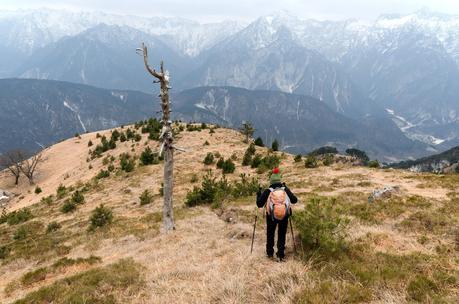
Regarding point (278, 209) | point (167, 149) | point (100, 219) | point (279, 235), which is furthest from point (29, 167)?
point (278, 209)

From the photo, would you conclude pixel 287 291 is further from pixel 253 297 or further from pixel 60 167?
pixel 60 167

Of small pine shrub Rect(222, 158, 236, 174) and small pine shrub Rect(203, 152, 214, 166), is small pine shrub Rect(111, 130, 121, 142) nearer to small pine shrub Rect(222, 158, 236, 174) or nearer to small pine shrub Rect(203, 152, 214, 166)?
→ small pine shrub Rect(203, 152, 214, 166)

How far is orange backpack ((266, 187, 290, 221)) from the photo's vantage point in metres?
10.4

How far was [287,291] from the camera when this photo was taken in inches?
324

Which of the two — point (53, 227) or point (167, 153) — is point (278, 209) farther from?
point (53, 227)

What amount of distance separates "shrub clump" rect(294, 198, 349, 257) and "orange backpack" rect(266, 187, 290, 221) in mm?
966

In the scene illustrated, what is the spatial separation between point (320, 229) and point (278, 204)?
1.53 meters

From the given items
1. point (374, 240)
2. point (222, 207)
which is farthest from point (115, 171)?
point (374, 240)

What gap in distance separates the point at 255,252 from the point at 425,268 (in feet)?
15.7

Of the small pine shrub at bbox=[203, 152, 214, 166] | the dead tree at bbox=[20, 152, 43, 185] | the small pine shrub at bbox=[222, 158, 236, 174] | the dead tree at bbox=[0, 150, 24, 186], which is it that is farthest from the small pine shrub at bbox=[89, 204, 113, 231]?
the dead tree at bbox=[0, 150, 24, 186]

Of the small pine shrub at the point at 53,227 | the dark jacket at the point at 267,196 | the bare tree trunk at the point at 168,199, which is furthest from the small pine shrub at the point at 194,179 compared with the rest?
the dark jacket at the point at 267,196

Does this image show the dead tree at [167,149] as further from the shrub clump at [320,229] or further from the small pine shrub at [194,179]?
the small pine shrub at [194,179]

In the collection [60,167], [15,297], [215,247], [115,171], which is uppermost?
[215,247]

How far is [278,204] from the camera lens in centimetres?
1049
